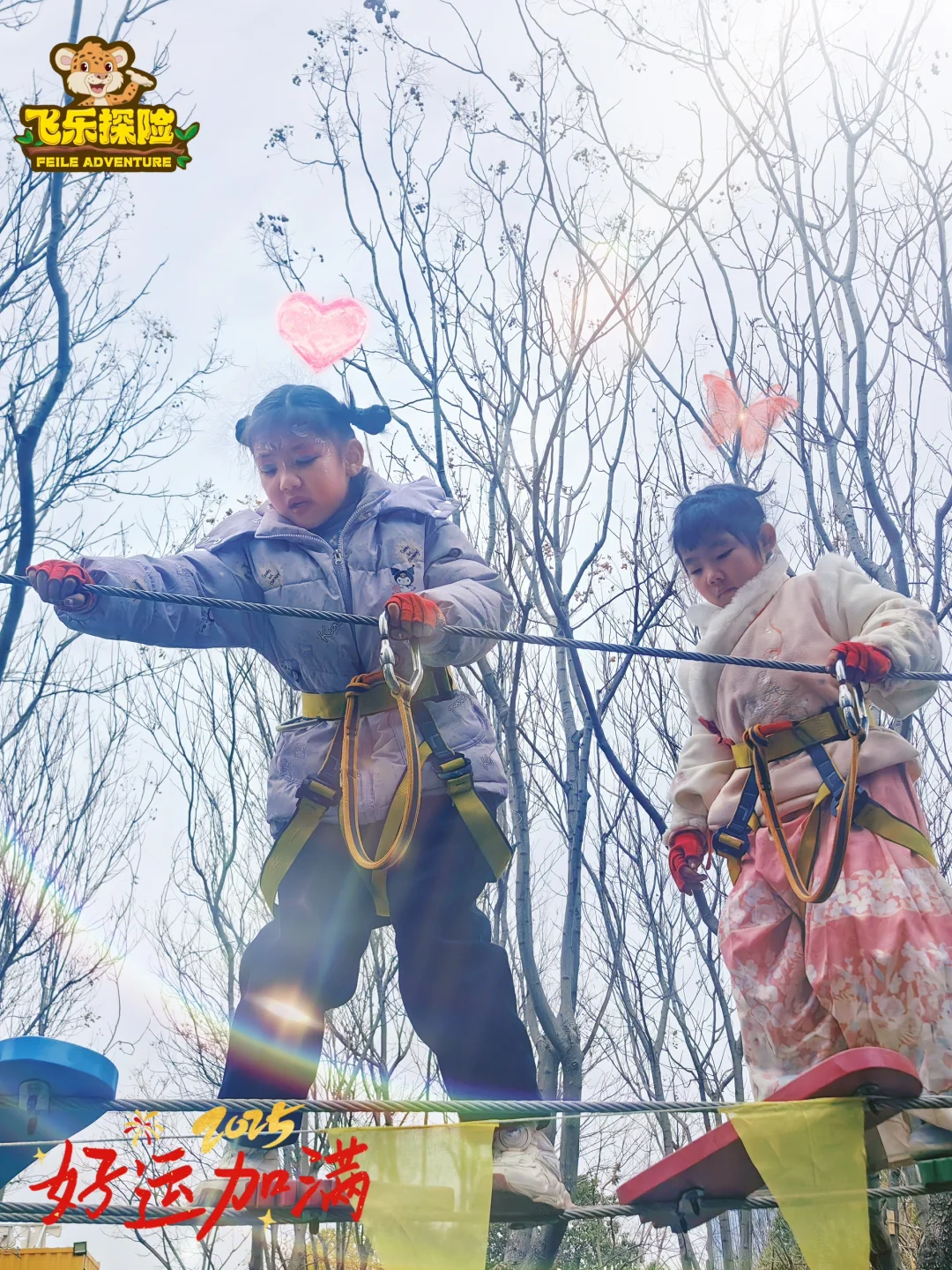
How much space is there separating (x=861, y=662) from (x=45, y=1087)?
190 cm

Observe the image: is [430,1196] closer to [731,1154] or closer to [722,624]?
[731,1154]

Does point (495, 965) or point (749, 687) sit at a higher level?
point (749, 687)

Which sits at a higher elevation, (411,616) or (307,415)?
(307,415)

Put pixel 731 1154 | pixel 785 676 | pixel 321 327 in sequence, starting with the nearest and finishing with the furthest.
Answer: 1. pixel 731 1154
2. pixel 785 676
3. pixel 321 327

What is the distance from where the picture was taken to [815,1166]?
230cm

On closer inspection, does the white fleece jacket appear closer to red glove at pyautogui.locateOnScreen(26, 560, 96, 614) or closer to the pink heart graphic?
the pink heart graphic

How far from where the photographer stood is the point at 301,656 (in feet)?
9.95

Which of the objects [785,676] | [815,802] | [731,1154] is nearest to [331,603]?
[785,676]

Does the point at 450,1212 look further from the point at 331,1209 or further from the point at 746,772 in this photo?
the point at 746,772

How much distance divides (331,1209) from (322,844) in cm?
80

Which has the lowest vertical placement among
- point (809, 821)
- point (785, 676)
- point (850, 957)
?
point (850, 957)

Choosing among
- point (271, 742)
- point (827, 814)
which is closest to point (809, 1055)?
point (827, 814)

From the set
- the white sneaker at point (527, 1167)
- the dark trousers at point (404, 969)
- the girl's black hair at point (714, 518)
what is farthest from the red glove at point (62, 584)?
the girl's black hair at point (714, 518)

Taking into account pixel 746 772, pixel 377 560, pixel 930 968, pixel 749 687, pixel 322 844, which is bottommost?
pixel 930 968
